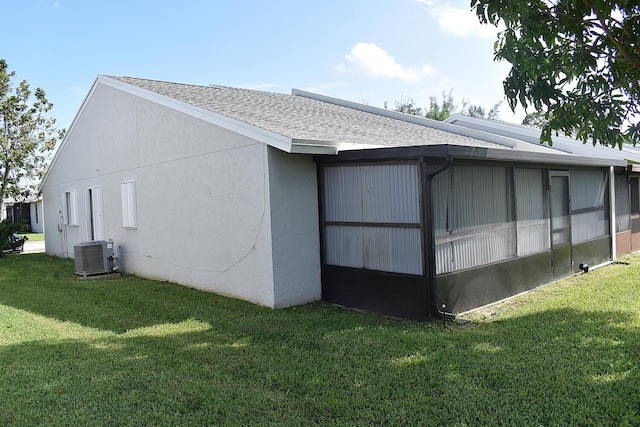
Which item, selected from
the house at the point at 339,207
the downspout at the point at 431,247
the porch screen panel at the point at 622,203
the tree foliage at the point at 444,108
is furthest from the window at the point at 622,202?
the tree foliage at the point at 444,108

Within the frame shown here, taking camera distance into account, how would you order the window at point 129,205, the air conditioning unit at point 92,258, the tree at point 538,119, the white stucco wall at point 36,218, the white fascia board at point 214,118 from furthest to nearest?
1. the white stucco wall at point 36,218
2. the window at point 129,205
3. the air conditioning unit at point 92,258
4. the white fascia board at point 214,118
5. the tree at point 538,119

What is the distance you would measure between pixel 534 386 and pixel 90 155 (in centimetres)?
1305

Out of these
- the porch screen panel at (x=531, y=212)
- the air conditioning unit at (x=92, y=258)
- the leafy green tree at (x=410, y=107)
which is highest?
the leafy green tree at (x=410, y=107)

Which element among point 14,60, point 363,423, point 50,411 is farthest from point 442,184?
point 14,60

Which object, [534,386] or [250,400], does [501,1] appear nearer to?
[534,386]

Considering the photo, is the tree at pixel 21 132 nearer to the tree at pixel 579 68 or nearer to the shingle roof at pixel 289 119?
the shingle roof at pixel 289 119

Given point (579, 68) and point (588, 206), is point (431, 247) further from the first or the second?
point (588, 206)

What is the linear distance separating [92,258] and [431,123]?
9293 mm

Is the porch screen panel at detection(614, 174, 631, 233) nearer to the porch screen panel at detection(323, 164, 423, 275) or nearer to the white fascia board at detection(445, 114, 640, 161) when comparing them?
the white fascia board at detection(445, 114, 640, 161)

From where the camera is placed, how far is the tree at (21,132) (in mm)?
22031

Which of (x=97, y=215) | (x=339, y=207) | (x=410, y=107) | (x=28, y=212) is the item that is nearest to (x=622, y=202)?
(x=339, y=207)

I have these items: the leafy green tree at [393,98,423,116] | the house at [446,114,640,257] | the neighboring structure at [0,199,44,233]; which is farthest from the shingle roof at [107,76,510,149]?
the leafy green tree at [393,98,423,116]

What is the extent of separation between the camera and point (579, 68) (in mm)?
5027

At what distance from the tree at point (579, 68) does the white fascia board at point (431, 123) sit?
6083mm
